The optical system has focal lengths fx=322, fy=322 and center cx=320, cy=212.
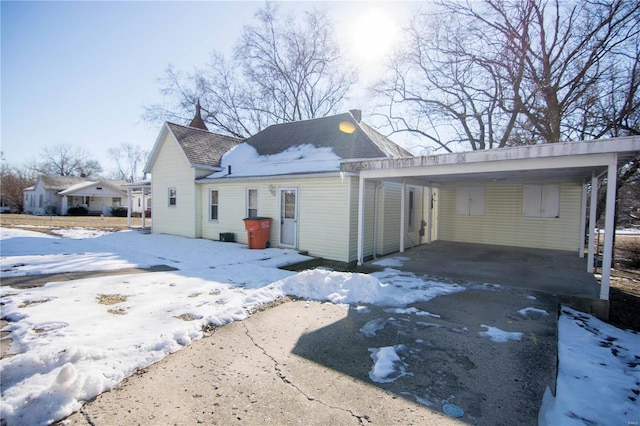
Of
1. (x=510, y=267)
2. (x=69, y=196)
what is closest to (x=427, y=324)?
(x=510, y=267)

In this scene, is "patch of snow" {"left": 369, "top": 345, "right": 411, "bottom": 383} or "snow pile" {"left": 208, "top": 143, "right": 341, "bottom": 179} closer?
"patch of snow" {"left": 369, "top": 345, "right": 411, "bottom": 383}

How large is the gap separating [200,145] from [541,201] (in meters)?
14.7

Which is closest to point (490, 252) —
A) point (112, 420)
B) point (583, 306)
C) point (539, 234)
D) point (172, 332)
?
point (539, 234)

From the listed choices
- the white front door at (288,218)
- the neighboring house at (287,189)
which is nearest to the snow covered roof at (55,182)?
the neighboring house at (287,189)

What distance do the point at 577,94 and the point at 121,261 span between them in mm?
19836

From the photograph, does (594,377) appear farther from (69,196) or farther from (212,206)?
(69,196)

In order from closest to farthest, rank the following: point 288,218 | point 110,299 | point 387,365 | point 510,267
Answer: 1. point 387,365
2. point 110,299
3. point 510,267
4. point 288,218

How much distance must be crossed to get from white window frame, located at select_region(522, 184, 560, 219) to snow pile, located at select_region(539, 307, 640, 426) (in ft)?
24.7

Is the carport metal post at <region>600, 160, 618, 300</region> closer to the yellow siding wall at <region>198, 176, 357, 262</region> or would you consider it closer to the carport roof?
the carport roof

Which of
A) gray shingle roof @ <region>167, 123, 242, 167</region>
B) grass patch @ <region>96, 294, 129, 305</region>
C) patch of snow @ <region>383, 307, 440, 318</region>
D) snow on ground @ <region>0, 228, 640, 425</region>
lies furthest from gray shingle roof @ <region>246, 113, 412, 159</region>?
grass patch @ <region>96, 294, 129, 305</region>

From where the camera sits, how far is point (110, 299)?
5578 millimetres

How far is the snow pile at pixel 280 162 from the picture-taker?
11.2 meters

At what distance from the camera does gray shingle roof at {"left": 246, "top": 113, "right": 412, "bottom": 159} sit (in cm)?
1148

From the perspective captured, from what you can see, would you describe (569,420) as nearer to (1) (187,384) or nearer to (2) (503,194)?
(1) (187,384)
